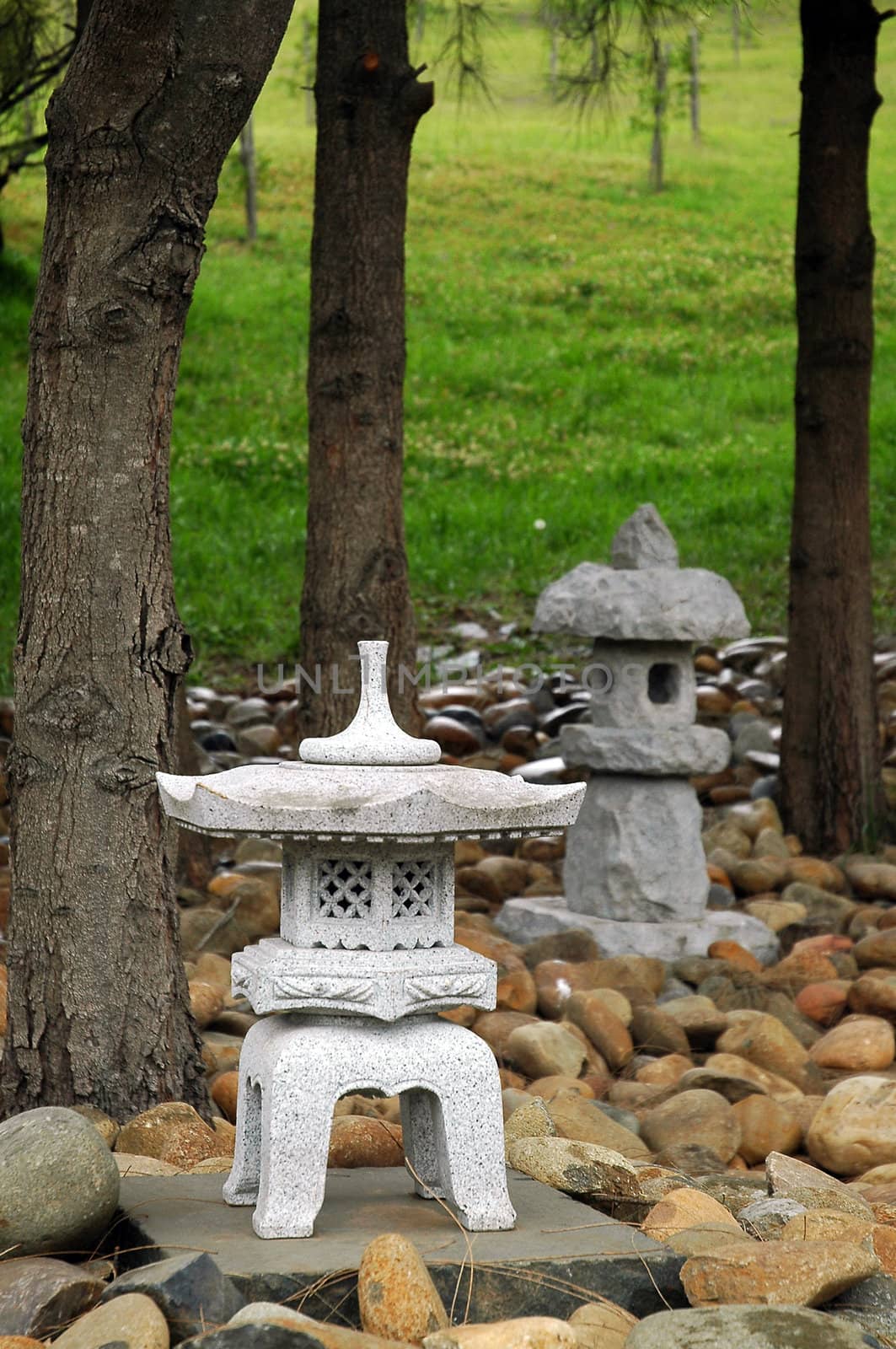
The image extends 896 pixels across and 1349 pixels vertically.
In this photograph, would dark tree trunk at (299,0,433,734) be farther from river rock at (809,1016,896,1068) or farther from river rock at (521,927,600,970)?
river rock at (809,1016,896,1068)

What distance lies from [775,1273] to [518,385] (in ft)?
45.2

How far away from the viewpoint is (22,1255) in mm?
2619

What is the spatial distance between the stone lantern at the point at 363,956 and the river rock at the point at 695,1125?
39.1 inches

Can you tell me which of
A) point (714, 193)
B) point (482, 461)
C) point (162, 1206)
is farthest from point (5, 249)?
point (162, 1206)

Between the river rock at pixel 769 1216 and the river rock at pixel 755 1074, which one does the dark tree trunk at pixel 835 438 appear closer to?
the river rock at pixel 755 1074

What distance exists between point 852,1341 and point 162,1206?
49.7 inches

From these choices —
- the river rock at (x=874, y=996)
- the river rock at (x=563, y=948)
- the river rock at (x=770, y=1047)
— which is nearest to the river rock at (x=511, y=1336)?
the river rock at (x=770, y=1047)

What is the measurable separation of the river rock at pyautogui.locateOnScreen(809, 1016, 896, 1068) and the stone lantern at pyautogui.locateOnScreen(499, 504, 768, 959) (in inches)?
44.6

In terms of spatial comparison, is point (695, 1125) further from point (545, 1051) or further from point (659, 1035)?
point (659, 1035)

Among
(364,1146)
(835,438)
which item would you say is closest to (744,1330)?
(364,1146)

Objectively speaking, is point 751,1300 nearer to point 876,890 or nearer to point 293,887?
point 293,887

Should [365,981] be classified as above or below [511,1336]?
above

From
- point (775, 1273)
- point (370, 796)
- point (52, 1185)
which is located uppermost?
point (370, 796)

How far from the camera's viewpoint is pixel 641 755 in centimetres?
583
